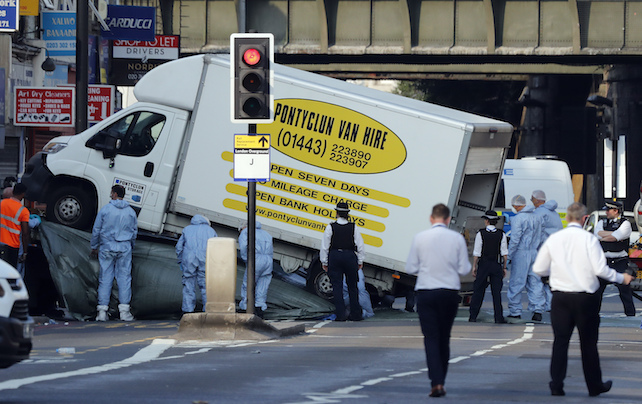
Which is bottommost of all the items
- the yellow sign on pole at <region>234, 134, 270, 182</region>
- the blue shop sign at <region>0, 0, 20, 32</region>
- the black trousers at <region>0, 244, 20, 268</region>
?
the black trousers at <region>0, 244, 20, 268</region>

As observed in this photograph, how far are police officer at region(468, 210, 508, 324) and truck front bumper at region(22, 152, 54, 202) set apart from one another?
251 inches

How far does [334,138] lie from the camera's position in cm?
1847

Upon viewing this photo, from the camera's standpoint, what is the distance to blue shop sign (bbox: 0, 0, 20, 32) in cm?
2094

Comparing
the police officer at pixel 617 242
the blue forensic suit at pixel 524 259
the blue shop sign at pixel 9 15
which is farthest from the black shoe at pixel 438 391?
the blue shop sign at pixel 9 15

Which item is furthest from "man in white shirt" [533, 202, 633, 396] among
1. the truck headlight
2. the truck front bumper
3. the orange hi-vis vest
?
the truck headlight

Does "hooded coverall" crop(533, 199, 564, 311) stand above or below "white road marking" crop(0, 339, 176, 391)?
above

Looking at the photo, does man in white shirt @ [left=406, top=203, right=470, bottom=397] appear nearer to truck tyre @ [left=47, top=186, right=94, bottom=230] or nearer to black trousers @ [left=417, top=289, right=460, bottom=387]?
black trousers @ [left=417, top=289, right=460, bottom=387]

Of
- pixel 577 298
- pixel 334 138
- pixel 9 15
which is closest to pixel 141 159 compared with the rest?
pixel 334 138

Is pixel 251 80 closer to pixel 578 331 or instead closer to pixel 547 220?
pixel 578 331

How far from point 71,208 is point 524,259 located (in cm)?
670

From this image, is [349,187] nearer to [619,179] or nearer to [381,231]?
[381,231]

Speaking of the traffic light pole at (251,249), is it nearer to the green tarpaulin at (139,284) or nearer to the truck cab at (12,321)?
the green tarpaulin at (139,284)

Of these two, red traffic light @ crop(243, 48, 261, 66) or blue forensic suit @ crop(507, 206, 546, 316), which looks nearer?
red traffic light @ crop(243, 48, 261, 66)

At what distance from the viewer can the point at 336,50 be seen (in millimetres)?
32562
